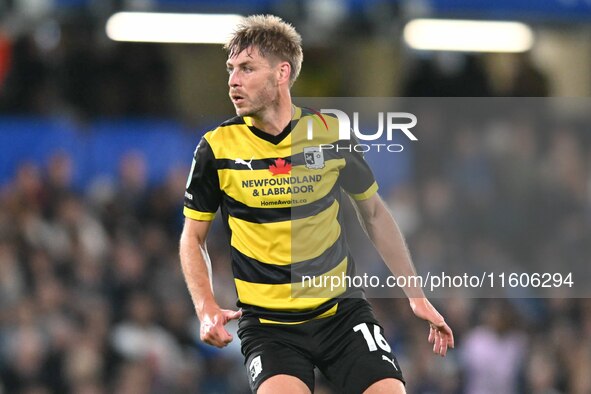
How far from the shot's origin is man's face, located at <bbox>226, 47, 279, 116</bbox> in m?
6.49

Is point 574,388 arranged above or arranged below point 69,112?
below

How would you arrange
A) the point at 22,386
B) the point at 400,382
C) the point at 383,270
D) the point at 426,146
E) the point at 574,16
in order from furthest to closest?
the point at 574,16 < the point at 426,146 < the point at 22,386 < the point at 383,270 < the point at 400,382

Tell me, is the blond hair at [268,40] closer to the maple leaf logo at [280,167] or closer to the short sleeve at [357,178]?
the maple leaf logo at [280,167]

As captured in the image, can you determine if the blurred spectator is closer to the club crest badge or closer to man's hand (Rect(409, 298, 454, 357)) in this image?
man's hand (Rect(409, 298, 454, 357))

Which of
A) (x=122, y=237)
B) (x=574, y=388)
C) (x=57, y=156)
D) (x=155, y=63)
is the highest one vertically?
(x=155, y=63)

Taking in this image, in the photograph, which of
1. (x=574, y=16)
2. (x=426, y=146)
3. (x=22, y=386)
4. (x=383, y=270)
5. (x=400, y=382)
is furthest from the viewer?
(x=574, y=16)

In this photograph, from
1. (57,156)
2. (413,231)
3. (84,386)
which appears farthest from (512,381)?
(57,156)

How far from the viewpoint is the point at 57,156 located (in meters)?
14.2

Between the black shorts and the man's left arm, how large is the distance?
29 cm

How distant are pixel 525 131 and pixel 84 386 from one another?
558cm

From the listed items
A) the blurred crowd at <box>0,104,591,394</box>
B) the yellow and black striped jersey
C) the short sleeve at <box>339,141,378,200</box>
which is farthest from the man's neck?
the blurred crowd at <box>0,104,591,394</box>

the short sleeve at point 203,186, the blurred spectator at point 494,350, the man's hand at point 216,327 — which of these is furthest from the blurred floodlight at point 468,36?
the man's hand at point 216,327

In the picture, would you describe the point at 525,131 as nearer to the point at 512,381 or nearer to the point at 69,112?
the point at 512,381

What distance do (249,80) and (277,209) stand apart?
2.32 feet
